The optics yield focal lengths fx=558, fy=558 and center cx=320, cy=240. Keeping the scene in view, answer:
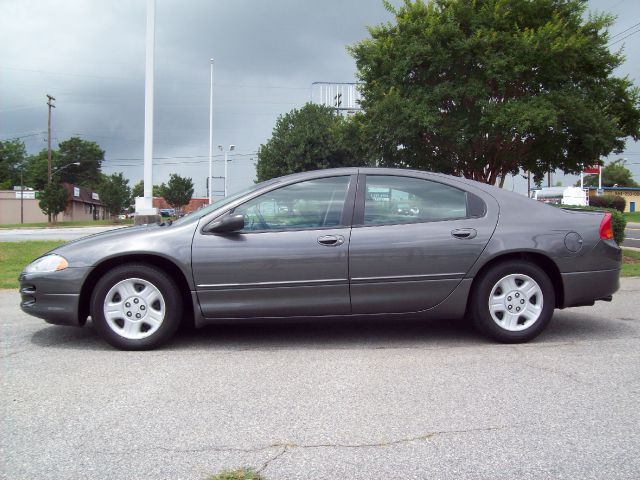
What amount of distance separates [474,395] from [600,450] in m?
0.89

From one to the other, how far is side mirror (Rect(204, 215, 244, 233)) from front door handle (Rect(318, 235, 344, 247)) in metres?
0.67

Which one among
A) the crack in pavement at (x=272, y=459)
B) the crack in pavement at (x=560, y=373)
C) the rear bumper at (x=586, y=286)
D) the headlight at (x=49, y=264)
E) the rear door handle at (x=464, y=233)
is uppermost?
the rear door handle at (x=464, y=233)

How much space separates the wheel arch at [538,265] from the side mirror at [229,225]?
81.0 inches

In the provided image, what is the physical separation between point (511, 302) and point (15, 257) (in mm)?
12060

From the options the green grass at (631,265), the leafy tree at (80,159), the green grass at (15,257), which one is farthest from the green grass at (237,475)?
the leafy tree at (80,159)

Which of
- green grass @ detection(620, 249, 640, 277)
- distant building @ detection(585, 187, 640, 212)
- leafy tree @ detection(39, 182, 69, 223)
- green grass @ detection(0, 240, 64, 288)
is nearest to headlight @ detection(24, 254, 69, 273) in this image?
green grass @ detection(0, 240, 64, 288)

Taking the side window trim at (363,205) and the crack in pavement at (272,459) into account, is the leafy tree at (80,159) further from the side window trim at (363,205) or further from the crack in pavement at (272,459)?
the crack in pavement at (272,459)

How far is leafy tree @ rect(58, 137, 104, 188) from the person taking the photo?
306ft

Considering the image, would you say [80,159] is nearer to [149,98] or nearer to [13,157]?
[13,157]

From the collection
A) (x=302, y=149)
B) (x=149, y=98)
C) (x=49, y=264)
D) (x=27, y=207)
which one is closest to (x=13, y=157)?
(x=27, y=207)

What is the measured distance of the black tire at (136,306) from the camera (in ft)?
15.1

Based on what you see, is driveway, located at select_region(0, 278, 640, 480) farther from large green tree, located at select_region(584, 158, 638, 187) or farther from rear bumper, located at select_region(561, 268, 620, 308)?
large green tree, located at select_region(584, 158, 638, 187)

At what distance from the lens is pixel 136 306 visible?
463 cm

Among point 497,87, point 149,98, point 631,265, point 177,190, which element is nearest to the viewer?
point 631,265
